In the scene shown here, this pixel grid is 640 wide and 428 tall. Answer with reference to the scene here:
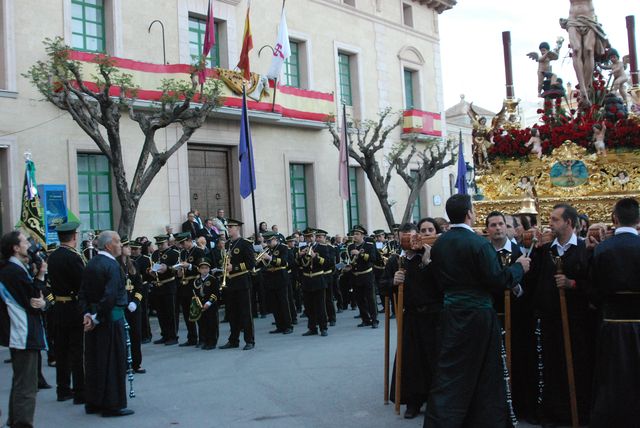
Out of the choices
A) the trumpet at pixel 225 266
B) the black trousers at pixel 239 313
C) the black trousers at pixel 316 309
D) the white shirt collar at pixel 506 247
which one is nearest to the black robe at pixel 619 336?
the white shirt collar at pixel 506 247

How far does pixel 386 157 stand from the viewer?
85.7 feet

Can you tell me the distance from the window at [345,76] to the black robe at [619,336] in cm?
A: 2148

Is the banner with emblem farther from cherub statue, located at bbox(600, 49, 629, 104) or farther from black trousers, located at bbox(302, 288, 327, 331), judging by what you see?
cherub statue, located at bbox(600, 49, 629, 104)

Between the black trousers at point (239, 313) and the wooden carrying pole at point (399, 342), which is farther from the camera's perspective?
the black trousers at point (239, 313)

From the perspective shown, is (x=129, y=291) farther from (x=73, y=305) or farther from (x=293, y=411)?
(x=293, y=411)

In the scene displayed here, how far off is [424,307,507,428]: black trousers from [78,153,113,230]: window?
14529 mm

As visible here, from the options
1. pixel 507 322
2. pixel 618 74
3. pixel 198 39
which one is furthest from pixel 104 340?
pixel 198 39

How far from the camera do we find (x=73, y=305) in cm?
826

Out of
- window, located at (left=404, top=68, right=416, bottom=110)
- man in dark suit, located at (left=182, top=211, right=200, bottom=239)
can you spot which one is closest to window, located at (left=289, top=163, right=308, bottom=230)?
man in dark suit, located at (left=182, top=211, right=200, bottom=239)

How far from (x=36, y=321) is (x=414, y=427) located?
3.55 metres

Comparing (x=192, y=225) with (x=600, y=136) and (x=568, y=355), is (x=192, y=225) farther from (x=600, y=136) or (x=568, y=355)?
(x=568, y=355)

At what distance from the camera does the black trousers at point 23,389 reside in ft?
20.5

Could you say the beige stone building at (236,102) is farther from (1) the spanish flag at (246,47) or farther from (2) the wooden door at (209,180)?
(1) the spanish flag at (246,47)

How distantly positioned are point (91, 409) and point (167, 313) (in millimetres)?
5267
